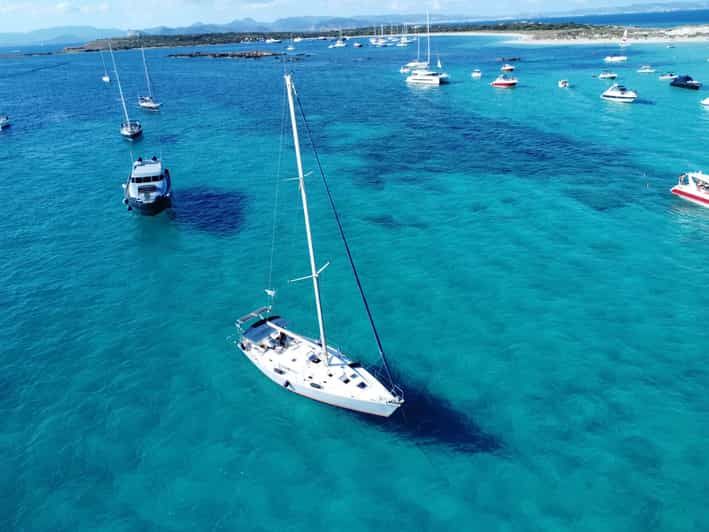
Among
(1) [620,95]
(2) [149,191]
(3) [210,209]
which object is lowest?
(3) [210,209]

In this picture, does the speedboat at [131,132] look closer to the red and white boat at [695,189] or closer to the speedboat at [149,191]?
the speedboat at [149,191]

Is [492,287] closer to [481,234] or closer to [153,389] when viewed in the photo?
[481,234]

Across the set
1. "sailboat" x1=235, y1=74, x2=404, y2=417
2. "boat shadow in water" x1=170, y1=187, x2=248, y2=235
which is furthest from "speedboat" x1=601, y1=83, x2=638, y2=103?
"sailboat" x1=235, y1=74, x2=404, y2=417

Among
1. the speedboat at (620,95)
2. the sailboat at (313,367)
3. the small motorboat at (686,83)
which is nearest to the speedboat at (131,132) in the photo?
the sailboat at (313,367)

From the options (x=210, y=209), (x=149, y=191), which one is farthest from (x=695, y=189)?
(x=149, y=191)

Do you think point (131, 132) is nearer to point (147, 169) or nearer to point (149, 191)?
point (147, 169)

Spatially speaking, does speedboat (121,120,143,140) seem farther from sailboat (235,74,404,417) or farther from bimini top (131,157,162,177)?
sailboat (235,74,404,417)
